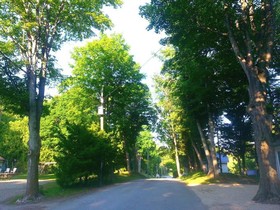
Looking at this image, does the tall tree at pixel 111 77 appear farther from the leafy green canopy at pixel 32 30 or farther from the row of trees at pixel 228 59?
the leafy green canopy at pixel 32 30

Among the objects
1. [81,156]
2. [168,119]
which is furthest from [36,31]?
[168,119]

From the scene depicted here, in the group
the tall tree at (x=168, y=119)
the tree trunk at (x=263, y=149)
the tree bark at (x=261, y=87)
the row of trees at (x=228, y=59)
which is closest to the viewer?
the tree trunk at (x=263, y=149)

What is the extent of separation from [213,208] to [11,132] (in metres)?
47.6

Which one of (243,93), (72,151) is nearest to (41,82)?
(72,151)

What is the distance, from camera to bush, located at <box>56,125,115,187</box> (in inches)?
829

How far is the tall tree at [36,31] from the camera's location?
55.7ft

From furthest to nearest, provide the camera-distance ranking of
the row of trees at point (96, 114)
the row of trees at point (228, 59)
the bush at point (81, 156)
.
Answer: the row of trees at point (96, 114) → the bush at point (81, 156) → the row of trees at point (228, 59)

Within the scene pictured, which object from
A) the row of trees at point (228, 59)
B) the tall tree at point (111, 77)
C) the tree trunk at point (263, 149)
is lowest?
the tree trunk at point (263, 149)

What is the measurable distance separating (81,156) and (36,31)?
875cm

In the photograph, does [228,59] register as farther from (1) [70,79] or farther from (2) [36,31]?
(2) [36,31]

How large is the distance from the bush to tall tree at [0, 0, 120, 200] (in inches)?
171

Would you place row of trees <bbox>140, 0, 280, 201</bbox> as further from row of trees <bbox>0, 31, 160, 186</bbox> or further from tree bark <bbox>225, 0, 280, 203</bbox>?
row of trees <bbox>0, 31, 160, 186</bbox>

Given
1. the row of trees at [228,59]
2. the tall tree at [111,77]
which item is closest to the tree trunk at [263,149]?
the row of trees at [228,59]

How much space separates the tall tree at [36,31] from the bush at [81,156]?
4.34 m
